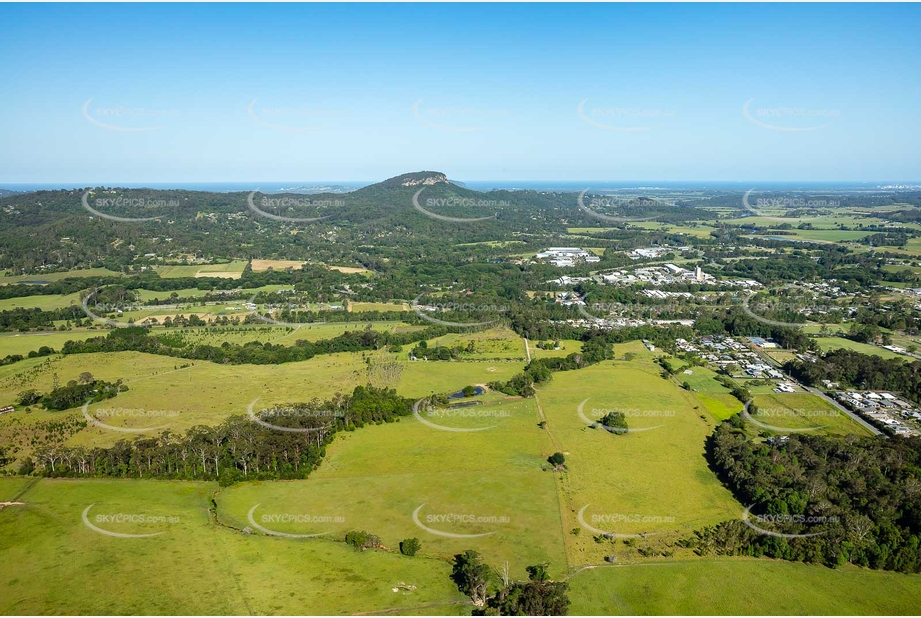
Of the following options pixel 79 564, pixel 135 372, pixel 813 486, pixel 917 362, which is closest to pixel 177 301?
pixel 135 372

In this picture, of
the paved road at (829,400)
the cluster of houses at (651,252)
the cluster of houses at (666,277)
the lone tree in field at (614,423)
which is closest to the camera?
the paved road at (829,400)

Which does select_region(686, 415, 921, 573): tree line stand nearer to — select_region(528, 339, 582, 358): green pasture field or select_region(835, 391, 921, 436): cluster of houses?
select_region(835, 391, 921, 436): cluster of houses

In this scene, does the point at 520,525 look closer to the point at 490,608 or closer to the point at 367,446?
the point at 490,608

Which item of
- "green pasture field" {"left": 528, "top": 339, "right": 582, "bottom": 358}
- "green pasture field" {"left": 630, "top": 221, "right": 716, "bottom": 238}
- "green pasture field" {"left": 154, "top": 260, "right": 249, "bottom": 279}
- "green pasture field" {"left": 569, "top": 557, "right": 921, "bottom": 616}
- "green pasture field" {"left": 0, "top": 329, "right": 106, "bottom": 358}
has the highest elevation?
"green pasture field" {"left": 630, "top": 221, "right": 716, "bottom": 238}

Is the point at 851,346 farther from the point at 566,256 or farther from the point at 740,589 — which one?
the point at 566,256

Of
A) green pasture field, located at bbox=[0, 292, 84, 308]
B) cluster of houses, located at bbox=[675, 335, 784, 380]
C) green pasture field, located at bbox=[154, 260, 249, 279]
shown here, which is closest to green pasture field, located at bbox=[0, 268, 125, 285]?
green pasture field, located at bbox=[154, 260, 249, 279]

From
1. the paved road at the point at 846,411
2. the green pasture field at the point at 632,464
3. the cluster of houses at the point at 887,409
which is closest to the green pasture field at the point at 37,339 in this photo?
the green pasture field at the point at 632,464

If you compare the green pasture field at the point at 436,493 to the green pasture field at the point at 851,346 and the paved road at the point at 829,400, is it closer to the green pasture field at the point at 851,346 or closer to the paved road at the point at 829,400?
the paved road at the point at 829,400
